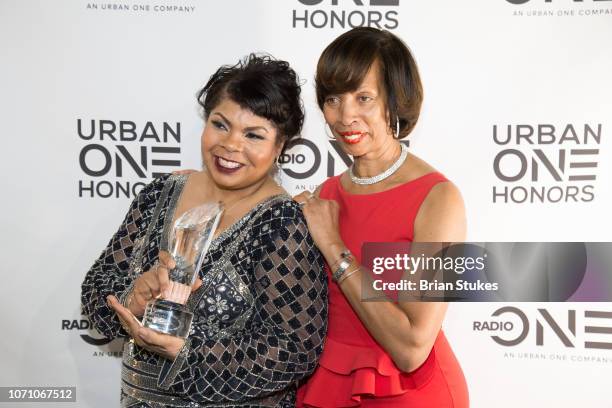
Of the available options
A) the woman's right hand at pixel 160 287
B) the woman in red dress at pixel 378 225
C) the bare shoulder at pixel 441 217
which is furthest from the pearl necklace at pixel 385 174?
the woman's right hand at pixel 160 287

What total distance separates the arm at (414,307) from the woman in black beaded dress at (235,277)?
92mm

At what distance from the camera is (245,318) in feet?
4.84

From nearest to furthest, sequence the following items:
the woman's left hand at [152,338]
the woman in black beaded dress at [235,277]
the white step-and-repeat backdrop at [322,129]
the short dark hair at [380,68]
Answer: the woman's left hand at [152,338], the woman in black beaded dress at [235,277], the short dark hair at [380,68], the white step-and-repeat backdrop at [322,129]

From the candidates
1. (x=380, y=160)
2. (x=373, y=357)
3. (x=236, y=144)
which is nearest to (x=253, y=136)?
(x=236, y=144)

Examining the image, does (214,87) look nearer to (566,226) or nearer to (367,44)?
(367,44)

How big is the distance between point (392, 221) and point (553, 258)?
36.6 inches

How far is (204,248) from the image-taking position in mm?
1381

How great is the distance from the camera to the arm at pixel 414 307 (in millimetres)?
1464

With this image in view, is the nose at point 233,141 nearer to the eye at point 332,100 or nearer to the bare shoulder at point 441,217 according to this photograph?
the eye at point 332,100

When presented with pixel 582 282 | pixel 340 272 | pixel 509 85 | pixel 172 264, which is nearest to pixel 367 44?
pixel 340 272

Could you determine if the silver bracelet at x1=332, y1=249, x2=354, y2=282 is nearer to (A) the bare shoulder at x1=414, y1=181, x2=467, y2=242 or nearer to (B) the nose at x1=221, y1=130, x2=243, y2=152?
(A) the bare shoulder at x1=414, y1=181, x2=467, y2=242

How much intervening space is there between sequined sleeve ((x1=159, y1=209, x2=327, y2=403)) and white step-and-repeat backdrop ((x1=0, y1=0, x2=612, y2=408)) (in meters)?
0.77

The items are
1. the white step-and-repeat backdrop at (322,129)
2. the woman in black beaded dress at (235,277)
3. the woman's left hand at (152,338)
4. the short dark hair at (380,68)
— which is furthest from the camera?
the white step-and-repeat backdrop at (322,129)

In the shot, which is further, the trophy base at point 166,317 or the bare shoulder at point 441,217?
the bare shoulder at point 441,217
